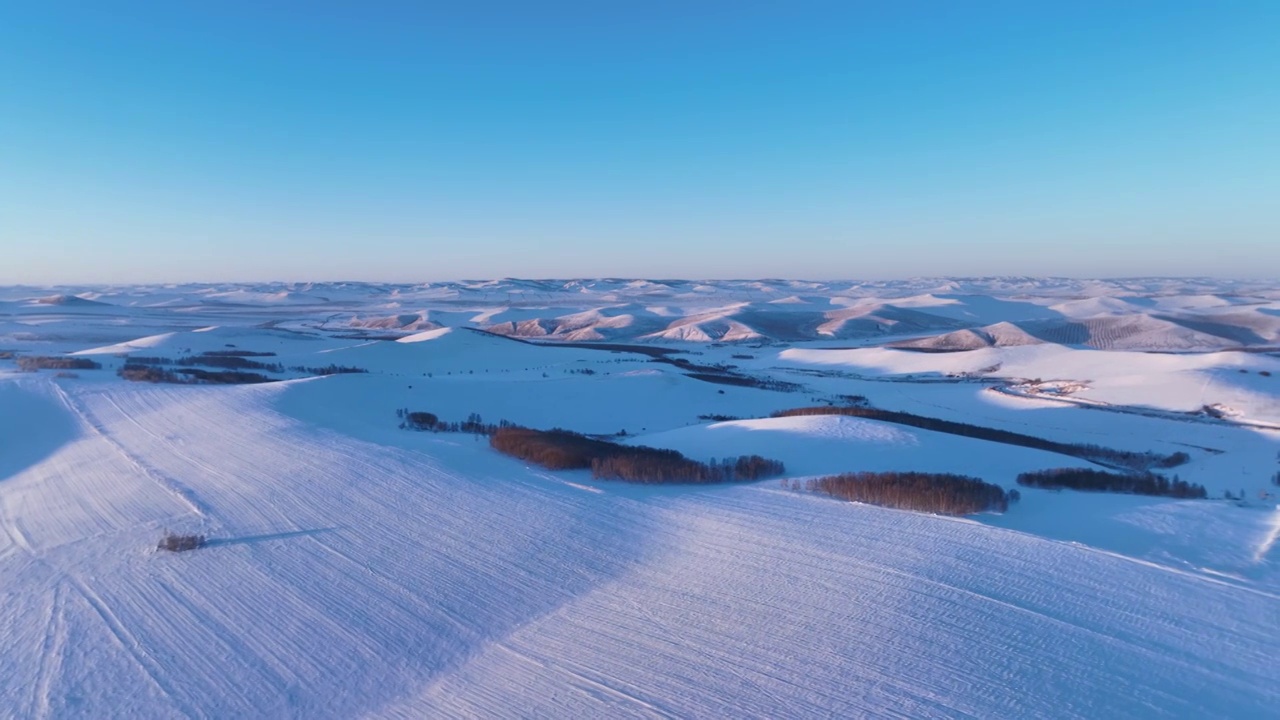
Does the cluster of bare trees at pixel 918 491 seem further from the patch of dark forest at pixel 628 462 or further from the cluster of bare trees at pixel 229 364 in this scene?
the cluster of bare trees at pixel 229 364

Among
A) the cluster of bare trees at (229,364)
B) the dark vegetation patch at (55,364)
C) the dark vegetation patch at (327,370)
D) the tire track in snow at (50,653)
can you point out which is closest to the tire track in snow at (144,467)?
the tire track in snow at (50,653)

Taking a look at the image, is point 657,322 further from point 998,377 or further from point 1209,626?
point 1209,626

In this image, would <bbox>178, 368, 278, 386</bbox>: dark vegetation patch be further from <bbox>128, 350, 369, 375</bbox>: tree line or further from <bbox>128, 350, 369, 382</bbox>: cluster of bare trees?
<bbox>128, 350, 369, 375</bbox>: tree line

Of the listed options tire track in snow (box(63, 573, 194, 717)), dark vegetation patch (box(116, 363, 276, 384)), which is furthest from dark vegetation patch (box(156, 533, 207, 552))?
dark vegetation patch (box(116, 363, 276, 384))

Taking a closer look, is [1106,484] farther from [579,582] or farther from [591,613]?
[591,613]

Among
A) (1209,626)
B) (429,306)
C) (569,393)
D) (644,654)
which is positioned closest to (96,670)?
(644,654)
